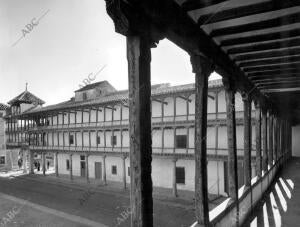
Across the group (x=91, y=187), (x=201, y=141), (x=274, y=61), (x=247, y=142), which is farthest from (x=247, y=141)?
(x=91, y=187)

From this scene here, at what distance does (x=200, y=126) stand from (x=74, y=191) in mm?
20293

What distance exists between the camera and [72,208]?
16859 millimetres

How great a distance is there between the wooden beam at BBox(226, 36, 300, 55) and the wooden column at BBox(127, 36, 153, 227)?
10.1ft

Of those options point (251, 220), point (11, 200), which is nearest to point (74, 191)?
point (11, 200)

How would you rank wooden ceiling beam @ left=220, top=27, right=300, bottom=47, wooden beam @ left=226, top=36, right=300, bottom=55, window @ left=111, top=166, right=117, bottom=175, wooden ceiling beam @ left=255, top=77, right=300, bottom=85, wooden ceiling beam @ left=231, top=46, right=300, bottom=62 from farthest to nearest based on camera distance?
window @ left=111, top=166, right=117, bottom=175
wooden ceiling beam @ left=255, top=77, right=300, bottom=85
wooden ceiling beam @ left=231, top=46, right=300, bottom=62
wooden beam @ left=226, top=36, right=300, bottom=55
wooden ceiling beam @ left=220, top=27, right=300, bottom=47

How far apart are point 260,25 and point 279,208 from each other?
6.30 metres

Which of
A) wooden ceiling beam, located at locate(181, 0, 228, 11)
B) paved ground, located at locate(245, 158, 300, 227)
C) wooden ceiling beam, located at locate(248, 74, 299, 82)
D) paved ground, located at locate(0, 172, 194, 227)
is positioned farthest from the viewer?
paved ground, located at locate(0, 172, 194, 227)

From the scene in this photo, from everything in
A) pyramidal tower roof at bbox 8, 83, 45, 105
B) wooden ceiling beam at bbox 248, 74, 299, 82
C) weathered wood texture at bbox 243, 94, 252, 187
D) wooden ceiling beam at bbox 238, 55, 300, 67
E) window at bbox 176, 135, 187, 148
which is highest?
pyramidal tower roof at bbox 8, 83, 45, 105

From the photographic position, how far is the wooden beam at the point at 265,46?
178 inches

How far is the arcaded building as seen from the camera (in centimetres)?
1897

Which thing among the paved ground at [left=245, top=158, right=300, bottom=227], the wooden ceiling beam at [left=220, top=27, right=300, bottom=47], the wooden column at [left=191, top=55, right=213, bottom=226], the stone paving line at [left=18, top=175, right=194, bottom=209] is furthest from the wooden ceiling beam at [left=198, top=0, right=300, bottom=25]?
the stone paving line at [left=18, top=175, right=194, bottom=209]

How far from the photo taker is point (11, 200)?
778 inches

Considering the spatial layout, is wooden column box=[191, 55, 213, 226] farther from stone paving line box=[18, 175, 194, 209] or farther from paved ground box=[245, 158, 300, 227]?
stone paving line box=[18, 175, 194, 209]

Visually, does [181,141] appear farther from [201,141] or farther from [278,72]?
[201,141]
